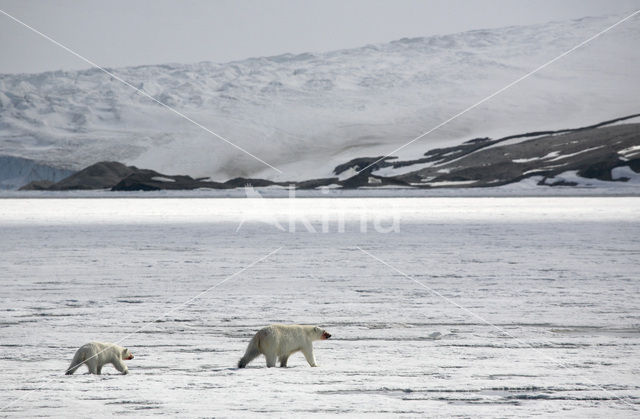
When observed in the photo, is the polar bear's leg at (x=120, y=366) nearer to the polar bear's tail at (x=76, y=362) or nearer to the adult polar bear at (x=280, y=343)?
the polar bear's tail at (x=76, y=362)

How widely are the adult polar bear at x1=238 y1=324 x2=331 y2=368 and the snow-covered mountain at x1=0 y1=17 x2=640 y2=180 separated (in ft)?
417

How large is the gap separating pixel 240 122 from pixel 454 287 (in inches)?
5622

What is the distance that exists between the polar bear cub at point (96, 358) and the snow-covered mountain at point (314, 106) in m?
128

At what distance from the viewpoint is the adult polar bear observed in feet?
20.7

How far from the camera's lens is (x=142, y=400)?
523 centimetres

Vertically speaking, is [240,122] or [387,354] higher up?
→ [240,122]

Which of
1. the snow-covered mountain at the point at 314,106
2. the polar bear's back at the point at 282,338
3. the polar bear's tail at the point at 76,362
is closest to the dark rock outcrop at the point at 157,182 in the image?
the snow-covered mountain at the point at 314,106

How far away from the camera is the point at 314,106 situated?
6220 inches

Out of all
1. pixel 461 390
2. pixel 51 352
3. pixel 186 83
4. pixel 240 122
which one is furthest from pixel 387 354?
pixel 186 83

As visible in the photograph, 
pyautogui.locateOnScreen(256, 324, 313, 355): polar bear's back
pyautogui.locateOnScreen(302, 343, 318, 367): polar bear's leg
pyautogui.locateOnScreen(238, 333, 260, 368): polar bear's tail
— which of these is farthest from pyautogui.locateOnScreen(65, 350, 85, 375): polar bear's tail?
pyautogui.locateOnScreen(302, 343, 318, 367): polar bear's leg

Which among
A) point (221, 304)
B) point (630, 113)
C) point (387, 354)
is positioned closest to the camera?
point (387, 354)

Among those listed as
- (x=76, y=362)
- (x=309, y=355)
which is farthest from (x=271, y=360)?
(x=76, y=362)

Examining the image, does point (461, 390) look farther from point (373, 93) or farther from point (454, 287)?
point (373, 93)

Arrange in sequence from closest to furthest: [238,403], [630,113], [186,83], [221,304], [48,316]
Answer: [238,403], [48,316], [221,304], [630,113], [186,83]
